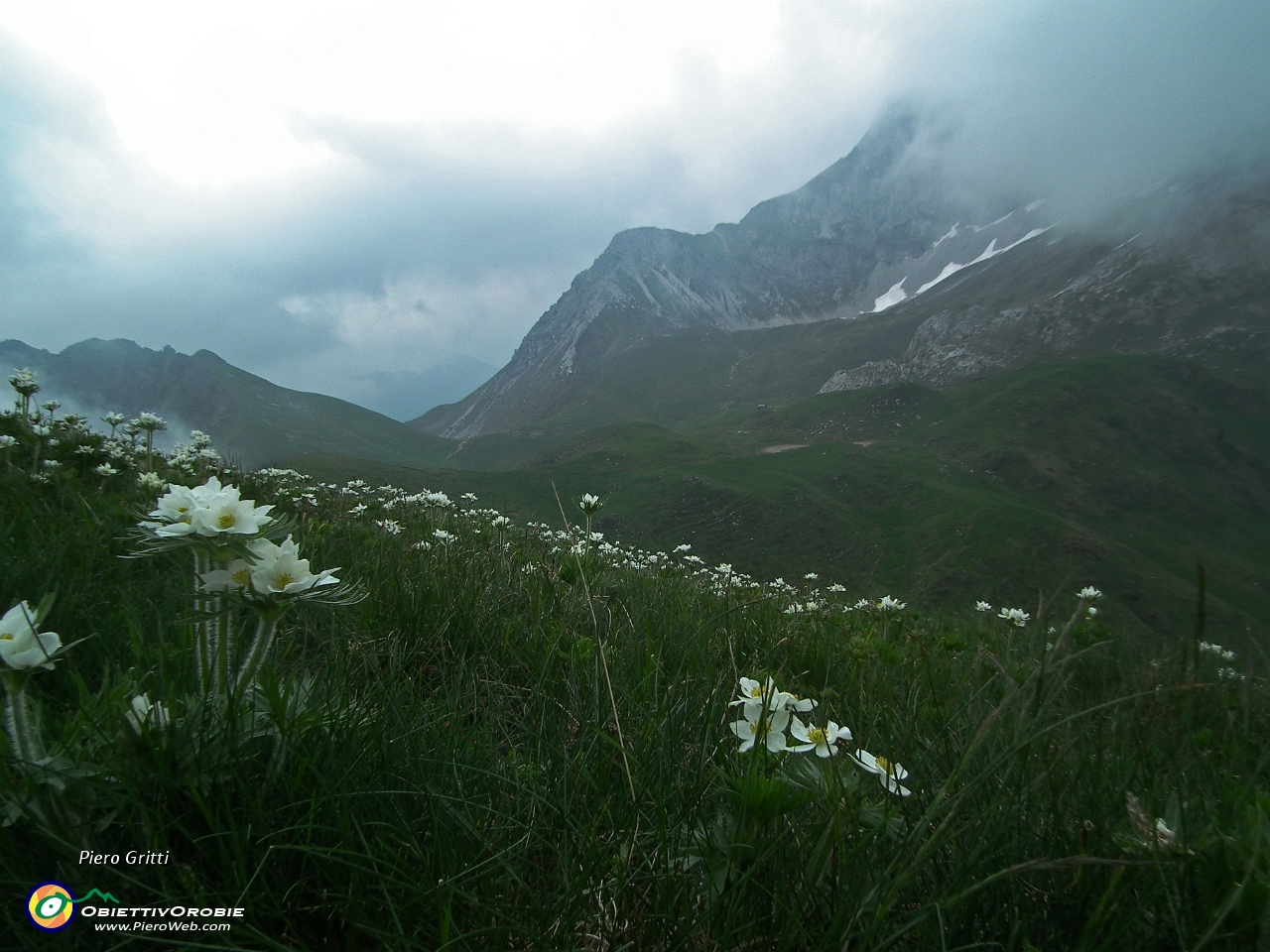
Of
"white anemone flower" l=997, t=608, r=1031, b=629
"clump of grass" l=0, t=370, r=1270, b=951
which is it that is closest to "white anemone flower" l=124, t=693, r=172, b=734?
"clump of grass" l=0, t=370, r=1270, b=951

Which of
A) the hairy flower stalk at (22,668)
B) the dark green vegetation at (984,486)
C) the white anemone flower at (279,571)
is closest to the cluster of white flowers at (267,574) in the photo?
the white anemone flower at (279,571)

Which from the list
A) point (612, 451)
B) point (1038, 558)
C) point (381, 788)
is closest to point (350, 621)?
point (381, 788)

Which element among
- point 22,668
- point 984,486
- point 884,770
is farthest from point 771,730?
point 984,486

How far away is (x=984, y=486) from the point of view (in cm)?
11856

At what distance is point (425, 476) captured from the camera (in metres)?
102

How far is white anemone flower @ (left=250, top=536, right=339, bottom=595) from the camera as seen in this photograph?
5.39ft

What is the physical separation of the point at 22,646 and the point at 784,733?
1.96 meters

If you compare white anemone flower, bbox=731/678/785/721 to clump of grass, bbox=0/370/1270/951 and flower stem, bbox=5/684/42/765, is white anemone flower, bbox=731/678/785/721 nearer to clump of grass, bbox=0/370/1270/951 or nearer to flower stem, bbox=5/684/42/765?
clump of grass, bbox=0/370/1270/951

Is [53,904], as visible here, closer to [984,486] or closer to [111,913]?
[111,913]

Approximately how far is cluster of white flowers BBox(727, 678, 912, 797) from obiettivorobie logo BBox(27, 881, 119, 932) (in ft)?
4.84

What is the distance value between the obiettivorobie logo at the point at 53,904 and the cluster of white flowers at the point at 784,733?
1476 millimetres

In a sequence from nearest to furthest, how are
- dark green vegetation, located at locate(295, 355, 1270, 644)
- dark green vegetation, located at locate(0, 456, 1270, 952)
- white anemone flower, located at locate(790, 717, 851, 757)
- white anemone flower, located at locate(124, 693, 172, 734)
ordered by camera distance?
1. dark green vegetation, located at locate(0, 456, 1270, 952)
2. white anemone flower, located at locate(124, 693, 172, 734)
3. white anemone flower, located at locate(790, 717, 851, 757)
4. dark green vegetation, located at locate(295, 355, 1270, 644)

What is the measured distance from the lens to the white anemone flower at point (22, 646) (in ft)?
4.40

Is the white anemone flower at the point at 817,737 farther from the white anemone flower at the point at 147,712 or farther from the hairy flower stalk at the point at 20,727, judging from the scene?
the hairy flower stalk at the point at 20,727
